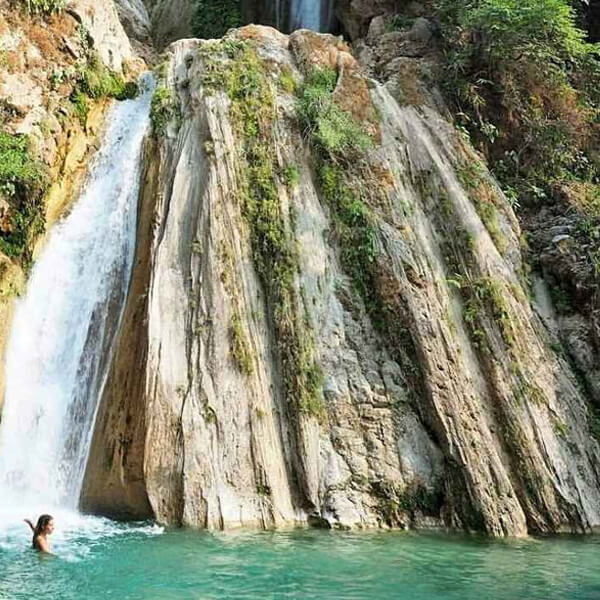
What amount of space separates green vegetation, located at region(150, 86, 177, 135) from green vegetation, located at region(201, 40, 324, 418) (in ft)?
3.37

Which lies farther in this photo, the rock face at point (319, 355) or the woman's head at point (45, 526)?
the rock face at point (319, 355)

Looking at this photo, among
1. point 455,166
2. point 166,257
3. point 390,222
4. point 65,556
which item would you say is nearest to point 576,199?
point 455,166

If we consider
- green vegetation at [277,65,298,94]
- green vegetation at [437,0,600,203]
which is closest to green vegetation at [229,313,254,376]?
green vegetation at [277,65,298,94]

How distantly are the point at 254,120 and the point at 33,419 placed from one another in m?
7.78

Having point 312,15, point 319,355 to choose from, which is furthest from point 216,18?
point 319,355

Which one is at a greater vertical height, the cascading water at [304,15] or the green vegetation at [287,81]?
the cascading water at [304,15]

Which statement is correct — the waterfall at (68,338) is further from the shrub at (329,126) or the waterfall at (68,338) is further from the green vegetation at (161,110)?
the shrub at (329,126)

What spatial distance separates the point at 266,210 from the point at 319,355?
3301 millimetres

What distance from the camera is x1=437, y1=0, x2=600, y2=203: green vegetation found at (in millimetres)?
18828

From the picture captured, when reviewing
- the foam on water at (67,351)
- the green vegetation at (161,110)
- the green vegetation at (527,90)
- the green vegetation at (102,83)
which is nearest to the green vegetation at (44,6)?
the green vegetation at (102,83)

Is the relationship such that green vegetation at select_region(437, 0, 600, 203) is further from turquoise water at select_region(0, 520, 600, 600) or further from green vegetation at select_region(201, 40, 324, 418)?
turquoise water at select_region(0, 520, 600, 600)

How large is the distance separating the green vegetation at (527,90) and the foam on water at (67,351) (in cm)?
903

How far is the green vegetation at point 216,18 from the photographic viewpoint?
97.8 ft

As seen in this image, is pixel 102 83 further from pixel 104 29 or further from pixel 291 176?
pixel 291 176
